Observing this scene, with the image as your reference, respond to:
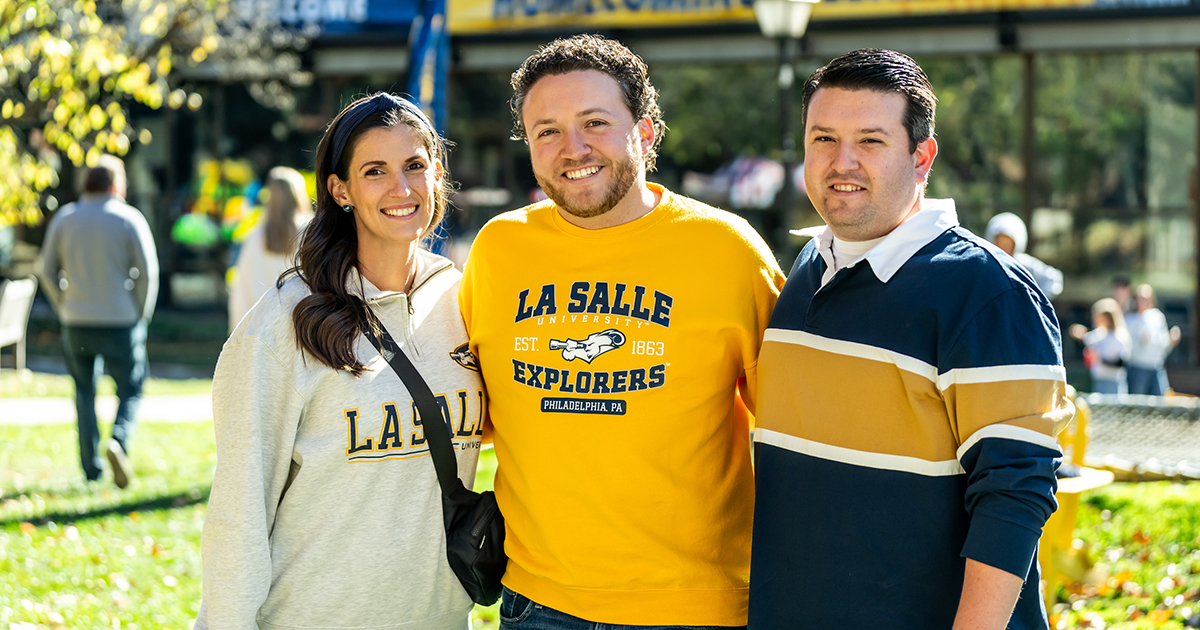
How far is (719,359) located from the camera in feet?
8.84

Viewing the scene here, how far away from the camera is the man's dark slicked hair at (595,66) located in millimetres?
2775

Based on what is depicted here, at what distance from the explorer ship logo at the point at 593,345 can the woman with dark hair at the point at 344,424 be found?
0.34 meters

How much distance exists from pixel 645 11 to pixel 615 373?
11.2 meters

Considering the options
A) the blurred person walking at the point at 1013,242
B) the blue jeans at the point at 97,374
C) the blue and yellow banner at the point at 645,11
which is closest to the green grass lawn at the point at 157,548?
the blue jeans at the point at 97,374

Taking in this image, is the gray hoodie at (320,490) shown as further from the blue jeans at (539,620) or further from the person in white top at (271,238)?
the person in white top at (271,238)

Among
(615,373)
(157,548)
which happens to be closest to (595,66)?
(615,373)

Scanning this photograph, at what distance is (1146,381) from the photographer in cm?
1119

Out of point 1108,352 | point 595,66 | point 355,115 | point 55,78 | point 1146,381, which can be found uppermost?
point 55,78

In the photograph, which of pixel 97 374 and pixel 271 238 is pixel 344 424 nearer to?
pixel 271 238

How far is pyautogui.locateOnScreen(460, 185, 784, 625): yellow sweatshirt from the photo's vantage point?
104 inches

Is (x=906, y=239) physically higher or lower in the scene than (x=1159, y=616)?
higher

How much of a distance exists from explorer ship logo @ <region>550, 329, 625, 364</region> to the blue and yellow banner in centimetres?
1071

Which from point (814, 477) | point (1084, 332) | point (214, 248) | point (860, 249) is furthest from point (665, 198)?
point (214, 248)

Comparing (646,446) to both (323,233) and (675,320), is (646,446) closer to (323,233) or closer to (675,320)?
(675,320)
